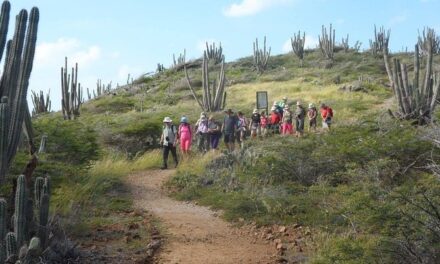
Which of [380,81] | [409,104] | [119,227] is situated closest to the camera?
[119,227]

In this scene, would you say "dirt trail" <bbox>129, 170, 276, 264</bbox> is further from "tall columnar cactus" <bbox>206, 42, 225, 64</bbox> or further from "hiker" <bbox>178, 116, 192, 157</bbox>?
"tall columnar cactus" <bbox>206, 42, 225, 64</bbox>

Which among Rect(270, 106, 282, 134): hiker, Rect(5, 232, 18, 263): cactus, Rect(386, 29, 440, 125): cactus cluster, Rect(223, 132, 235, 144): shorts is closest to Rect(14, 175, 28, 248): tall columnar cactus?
Rect(5, 232, 18, 263): cactus

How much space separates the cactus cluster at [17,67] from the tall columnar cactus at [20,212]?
0.73 meters

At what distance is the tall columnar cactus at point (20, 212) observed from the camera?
610cm

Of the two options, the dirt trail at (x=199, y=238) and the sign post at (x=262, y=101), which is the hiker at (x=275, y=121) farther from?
the dirt trail at (x=199, y=238)

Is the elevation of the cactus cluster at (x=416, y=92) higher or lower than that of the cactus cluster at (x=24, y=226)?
higher

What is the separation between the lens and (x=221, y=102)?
23203 millimetres

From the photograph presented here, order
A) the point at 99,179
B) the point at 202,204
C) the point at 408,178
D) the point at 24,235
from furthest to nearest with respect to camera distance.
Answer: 1. the point at 99,179
2. the point at 202,204
3. the point at 408,178
4. the point at 24,235

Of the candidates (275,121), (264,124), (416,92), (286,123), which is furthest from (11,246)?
(275,121)

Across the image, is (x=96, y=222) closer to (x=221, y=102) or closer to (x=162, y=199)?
(x=162, y=199)

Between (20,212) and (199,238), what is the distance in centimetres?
304

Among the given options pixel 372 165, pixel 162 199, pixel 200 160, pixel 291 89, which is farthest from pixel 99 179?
pixel 291 89

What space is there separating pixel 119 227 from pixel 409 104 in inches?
317

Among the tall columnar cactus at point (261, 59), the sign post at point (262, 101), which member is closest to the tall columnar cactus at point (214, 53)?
the tall columnar cactus at point (261, 59)
